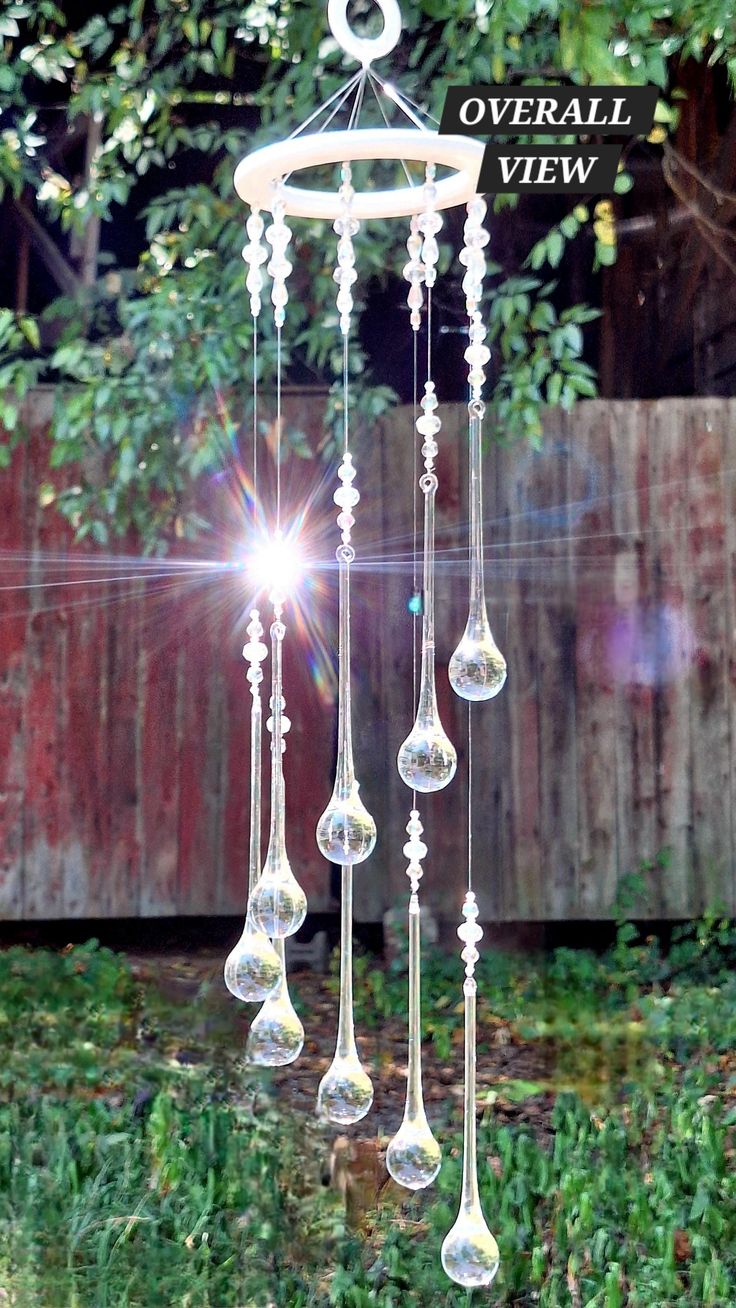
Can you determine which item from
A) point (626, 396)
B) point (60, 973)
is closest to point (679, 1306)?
point (60, 973)

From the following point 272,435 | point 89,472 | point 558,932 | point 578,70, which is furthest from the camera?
point 558,932

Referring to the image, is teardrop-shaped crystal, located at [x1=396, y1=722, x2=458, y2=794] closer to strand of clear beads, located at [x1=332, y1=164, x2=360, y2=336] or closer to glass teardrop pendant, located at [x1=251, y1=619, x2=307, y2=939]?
glass teardrop pendant, located at [x1=251, y1=619, x2=307, y2=939]

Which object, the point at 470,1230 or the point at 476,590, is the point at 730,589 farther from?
the point at 470,1230

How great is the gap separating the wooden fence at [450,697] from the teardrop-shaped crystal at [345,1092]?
2.51m

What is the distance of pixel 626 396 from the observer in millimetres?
5094

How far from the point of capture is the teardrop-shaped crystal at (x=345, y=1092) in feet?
4.41

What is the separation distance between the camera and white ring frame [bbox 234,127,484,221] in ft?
4.14

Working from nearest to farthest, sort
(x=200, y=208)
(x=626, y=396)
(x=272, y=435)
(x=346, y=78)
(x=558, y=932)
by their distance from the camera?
(x=346, y=78) → (x=200, y=208) → (x=272, y=435) → (x=558, y=932) → (x=626, y=396)

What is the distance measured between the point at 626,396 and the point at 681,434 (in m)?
1.12

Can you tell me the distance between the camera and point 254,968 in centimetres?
136

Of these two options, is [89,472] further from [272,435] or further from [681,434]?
[681,434]

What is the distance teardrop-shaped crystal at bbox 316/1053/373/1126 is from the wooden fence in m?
2.51

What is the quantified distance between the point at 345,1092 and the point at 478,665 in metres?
0.46

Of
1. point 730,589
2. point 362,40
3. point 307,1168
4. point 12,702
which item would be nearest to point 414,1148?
point 362,40
